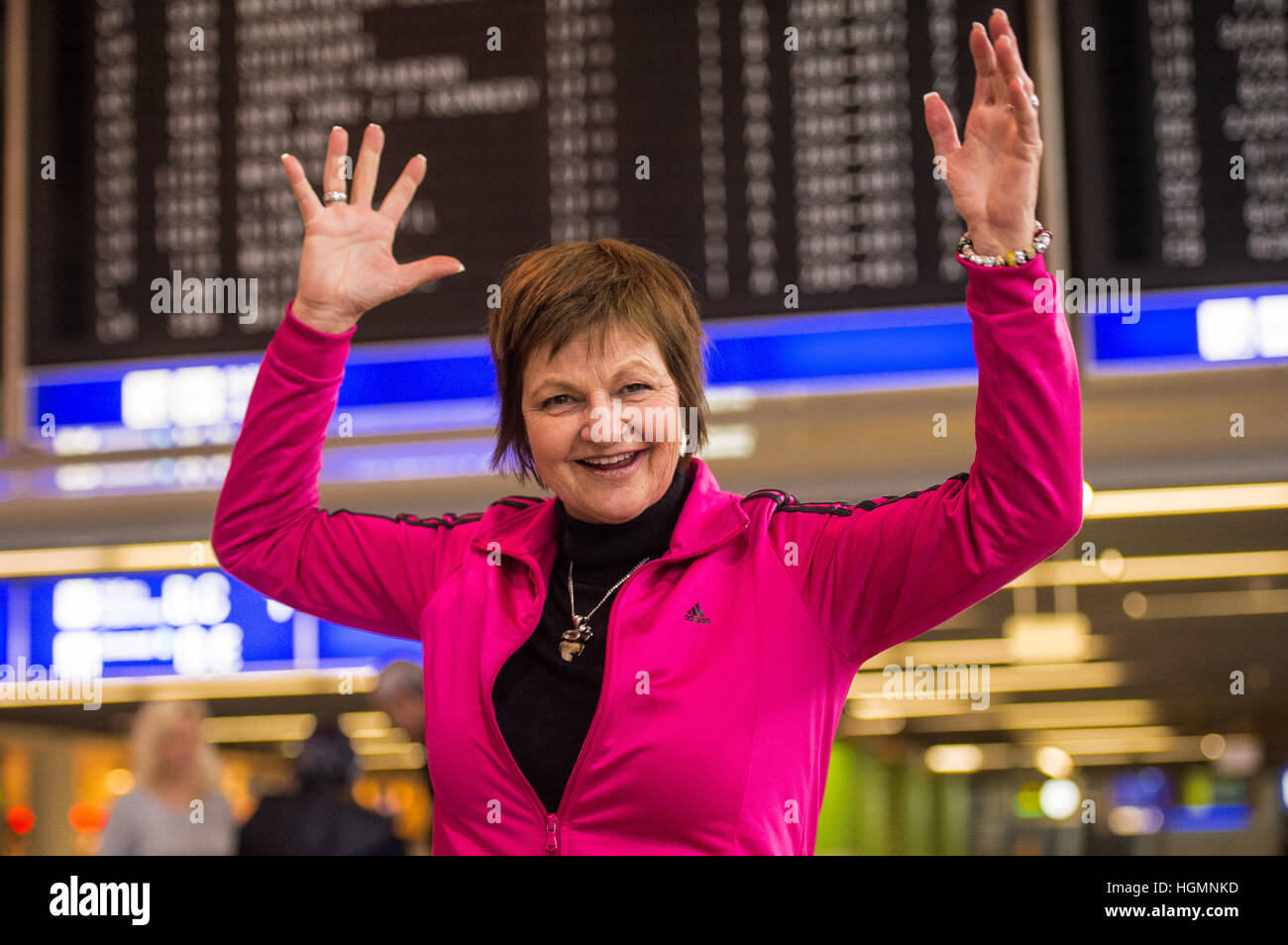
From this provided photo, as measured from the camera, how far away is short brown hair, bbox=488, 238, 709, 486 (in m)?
1.13

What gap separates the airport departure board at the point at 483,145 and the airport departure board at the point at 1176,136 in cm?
18

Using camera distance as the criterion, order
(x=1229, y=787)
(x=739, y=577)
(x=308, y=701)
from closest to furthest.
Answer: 1. (x=739, y=577)
2. (x=308, y=701)
3. (x=1229, y=787)

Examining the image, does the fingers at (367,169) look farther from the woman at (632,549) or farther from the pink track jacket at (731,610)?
the pink track jacket at (731,610)

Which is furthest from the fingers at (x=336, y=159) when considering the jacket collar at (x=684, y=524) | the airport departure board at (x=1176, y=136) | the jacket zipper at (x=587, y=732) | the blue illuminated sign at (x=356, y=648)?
the blue illuminated sign at (x=356, y=648)

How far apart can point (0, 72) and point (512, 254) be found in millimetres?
1171

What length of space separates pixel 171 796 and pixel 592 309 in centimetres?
222

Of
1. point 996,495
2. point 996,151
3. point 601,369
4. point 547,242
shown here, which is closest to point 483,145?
point 547,242

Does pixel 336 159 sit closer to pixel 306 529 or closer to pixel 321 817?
pixel 306 529

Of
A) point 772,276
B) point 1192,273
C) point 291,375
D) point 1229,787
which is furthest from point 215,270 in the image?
point 1229,787

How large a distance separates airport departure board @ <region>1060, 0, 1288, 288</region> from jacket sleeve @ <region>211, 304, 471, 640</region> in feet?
4.96

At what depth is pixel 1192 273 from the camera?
7.59 feet

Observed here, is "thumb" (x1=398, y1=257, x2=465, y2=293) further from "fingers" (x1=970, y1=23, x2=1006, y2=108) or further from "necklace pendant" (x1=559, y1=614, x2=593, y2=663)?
"fingers" (x1=970, y1=23, x2=1006, y2=108)

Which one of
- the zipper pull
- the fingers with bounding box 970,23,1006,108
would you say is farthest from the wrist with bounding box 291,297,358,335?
the fingers with bounding box 970,23,1006,108

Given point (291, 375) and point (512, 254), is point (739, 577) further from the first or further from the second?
point (512, 254)
